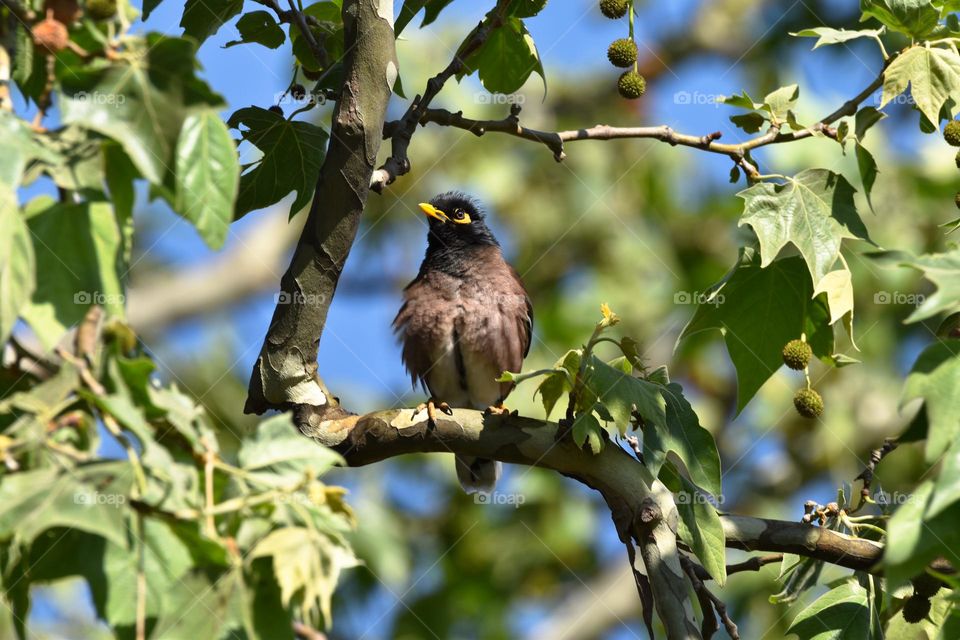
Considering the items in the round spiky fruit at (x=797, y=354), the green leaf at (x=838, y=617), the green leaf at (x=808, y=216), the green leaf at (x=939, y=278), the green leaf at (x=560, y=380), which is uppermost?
the green leaf at (x=939, y=278)

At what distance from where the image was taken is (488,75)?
3.94 metres

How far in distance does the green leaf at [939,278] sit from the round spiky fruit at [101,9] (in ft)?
5.43

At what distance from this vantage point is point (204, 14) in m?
3.79

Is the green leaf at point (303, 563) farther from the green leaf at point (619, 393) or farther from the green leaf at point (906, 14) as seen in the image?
the green leaf at point (906, 14)

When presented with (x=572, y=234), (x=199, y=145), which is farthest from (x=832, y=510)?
(x=572, y=234)

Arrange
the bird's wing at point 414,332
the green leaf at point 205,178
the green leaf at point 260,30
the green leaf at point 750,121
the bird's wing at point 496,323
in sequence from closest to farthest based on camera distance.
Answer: the green leaf at point 205,178 → the green leaf at point 750,121 → the green leaf at point 260,30 → the bird's wing at point 496,323 → the bird's wing at point 414,332

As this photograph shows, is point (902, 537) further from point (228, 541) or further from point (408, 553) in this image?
point (408, 553)

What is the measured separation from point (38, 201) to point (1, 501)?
2.07 ft

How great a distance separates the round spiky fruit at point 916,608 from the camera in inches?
127

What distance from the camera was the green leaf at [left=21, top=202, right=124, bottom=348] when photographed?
83.2 inches

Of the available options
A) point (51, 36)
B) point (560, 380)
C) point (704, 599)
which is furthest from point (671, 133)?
point (51, 36)

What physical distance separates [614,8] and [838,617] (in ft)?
6.98

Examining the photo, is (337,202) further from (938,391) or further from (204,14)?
(938,391)

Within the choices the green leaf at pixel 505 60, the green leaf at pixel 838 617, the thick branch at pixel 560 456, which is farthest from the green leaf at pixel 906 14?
the green leaf at pixel 838 617
